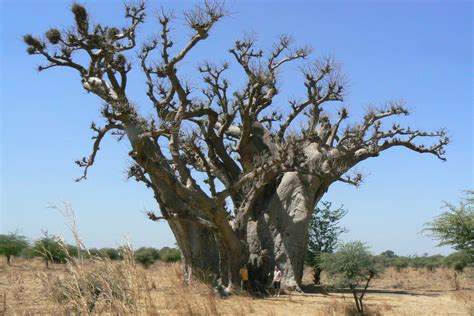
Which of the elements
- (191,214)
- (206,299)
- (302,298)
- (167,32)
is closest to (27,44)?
(167,32)

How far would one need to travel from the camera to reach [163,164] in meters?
14.5

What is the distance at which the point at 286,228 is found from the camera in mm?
18609

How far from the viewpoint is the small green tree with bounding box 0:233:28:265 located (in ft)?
92.4

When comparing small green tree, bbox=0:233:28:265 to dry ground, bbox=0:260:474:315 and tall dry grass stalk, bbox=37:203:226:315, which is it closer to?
dry ground, bbox=0:260:474:315

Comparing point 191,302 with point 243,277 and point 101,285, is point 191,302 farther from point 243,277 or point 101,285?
point 243,277

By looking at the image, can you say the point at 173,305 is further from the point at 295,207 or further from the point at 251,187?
the point at 295,207

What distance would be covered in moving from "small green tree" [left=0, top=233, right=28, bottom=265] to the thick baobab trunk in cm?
1556

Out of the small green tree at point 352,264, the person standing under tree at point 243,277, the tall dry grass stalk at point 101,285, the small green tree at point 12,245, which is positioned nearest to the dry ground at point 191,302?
the tall dry grass stalk at point 101,285

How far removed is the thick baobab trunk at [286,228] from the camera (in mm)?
18047

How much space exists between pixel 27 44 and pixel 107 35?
79.4 inches

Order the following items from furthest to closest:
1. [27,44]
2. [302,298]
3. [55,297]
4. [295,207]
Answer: [295,207] → [302,298] → [27,44] → [55,297]

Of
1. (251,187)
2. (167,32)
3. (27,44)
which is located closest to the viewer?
(27,44)

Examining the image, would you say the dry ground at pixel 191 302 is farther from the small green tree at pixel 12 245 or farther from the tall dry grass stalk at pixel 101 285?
the small green tree at pixel 12 245

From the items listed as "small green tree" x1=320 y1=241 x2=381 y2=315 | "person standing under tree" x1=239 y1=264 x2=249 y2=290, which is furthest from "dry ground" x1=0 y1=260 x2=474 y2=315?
"small green tree" x1=320 y1=241 x2=381 y2=315
